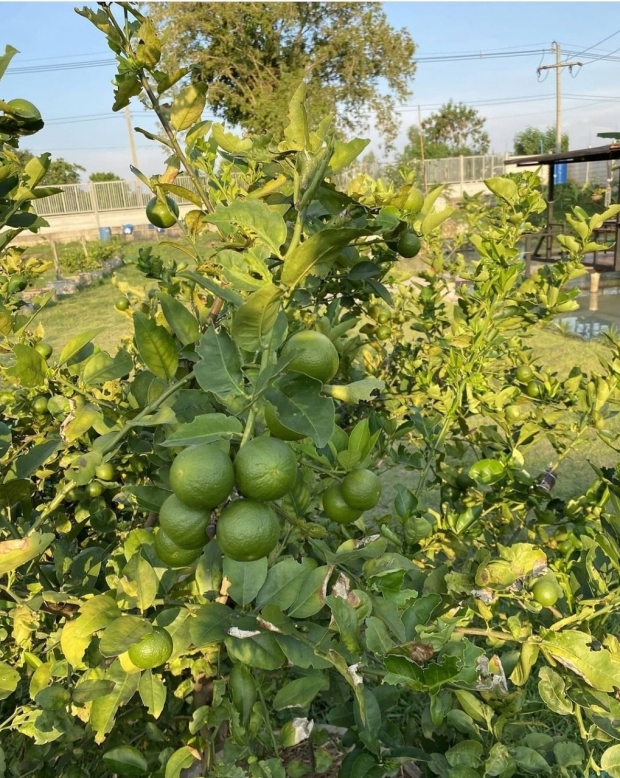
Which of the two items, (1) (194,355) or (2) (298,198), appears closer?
(2) (298,198)

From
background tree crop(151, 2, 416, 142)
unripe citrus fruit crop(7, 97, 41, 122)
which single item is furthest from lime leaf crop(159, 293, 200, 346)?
background tree crop(151, 2, 416, 142)

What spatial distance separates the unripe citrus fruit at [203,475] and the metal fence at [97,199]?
73.2 feet

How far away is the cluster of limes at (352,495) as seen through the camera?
682 mm

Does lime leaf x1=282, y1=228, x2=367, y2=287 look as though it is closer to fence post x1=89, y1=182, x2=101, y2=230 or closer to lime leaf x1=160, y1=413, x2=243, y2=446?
lime leaf x1=160, y1=413, x2=243, y2=446

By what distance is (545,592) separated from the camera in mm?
807

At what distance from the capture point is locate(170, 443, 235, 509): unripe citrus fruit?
54cm

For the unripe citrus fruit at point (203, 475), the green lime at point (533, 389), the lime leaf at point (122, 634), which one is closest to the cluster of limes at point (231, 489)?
the unripe citrus fruit at point (203, 475)

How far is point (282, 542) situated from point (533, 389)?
30.9 inches

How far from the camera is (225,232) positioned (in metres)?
0.80

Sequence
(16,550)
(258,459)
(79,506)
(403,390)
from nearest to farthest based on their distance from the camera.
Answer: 1. (258,459)
2. (16,550)
3. (79,506)
4. (403,390)

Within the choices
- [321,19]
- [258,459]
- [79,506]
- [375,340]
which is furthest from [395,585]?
[321,19]

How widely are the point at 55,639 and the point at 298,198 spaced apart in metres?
0.68

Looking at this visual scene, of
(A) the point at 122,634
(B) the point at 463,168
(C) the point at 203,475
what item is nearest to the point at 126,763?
(A) the point at 122,634

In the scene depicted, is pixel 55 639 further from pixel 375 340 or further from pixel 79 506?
pixel 375 340
